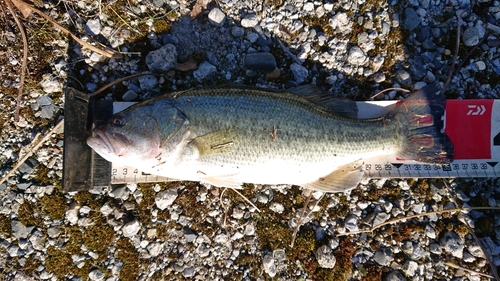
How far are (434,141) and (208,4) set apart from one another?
11.8 ft

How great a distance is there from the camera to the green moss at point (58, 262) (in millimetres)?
4113

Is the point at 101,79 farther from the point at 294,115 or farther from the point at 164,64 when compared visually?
the point at 294,115

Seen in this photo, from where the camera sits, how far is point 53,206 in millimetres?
4172

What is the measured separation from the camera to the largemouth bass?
136 inches

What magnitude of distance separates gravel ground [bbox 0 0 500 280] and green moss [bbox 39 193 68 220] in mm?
19

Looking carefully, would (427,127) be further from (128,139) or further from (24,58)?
(24,58)

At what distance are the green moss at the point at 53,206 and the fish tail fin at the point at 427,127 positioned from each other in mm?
4550

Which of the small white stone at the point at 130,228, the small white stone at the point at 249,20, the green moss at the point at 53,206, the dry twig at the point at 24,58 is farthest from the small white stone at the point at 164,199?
the small white stone at the point at 249,20

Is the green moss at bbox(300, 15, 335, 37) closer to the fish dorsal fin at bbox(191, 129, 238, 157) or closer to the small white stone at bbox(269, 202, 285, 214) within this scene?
the fish dorsal fin at bbox(191, 129, 238, 157)

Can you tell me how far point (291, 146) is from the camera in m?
3.57

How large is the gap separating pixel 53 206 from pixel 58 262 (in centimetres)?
75

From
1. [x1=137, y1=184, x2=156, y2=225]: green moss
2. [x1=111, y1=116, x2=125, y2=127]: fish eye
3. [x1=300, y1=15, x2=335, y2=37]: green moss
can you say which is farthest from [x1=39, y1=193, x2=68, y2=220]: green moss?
[x1=300, y1=15, x2=335, y2=37]: green moss

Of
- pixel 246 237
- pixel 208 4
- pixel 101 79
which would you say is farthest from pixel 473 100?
pixel 101 79

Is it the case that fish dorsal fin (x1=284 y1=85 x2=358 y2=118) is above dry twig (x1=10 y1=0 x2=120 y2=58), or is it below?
below
